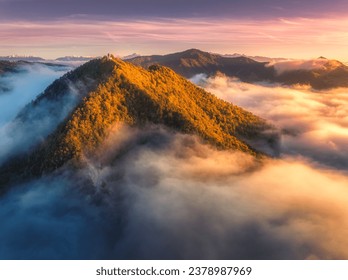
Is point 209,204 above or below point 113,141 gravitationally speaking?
below

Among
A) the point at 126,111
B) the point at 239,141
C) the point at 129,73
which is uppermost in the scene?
the point at 129,73

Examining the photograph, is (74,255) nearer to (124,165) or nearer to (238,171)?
(124,165)

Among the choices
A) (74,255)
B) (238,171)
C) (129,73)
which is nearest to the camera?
(74,255)

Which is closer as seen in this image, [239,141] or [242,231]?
[242,231]
